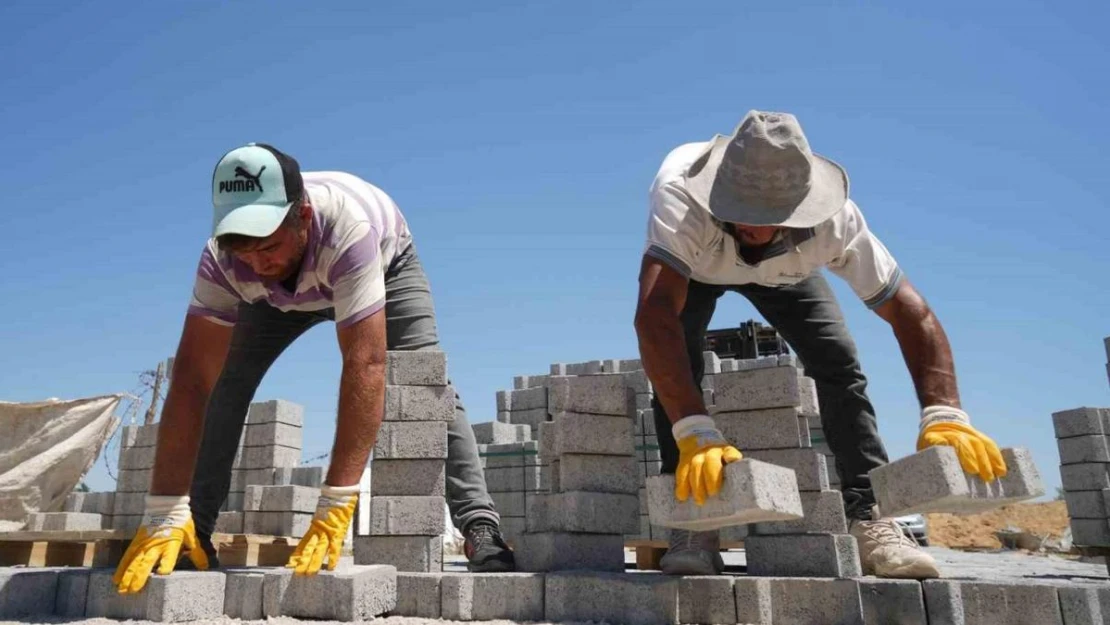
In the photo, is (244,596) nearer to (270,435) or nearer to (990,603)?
(990,603)

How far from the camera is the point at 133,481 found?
10328mm

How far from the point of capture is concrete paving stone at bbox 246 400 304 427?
9688mm

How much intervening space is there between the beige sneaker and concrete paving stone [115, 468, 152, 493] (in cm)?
946

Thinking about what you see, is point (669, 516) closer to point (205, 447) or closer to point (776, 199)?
point (776, 199)

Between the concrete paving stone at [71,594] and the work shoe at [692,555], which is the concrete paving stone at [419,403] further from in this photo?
the concrete paving stone at [71,594]

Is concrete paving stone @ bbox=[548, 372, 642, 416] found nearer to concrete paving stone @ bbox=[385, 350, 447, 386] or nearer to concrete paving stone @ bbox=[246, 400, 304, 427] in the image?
concrete paving stone @ bbox=[385, 350, 447, 386]

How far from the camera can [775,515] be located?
2.86 m

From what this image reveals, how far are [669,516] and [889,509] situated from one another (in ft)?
2.81

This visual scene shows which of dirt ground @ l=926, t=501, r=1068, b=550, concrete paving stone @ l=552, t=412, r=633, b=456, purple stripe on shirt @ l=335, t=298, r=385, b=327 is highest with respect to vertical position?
purple stripe on shirt @ l=335, t=298, r=385, b=327

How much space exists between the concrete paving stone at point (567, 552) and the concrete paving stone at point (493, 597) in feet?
0.85

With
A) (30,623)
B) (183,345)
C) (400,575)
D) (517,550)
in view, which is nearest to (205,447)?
(183,345)

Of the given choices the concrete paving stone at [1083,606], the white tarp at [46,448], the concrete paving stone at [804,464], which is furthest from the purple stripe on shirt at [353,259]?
the white tarp at [46,448]

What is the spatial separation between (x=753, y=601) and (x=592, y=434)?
1.13m

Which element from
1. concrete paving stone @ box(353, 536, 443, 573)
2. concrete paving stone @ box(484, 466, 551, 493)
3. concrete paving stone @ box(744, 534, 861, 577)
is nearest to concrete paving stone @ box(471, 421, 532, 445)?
concrete paving stone @ box(484, 466, 551, 493)
